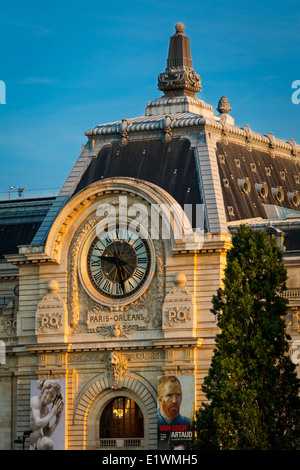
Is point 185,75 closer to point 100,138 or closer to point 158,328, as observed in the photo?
point 100,138

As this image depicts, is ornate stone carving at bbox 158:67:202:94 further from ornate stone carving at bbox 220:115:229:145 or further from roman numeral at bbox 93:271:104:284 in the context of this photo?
roman numeral at bbox 93:271:104:284

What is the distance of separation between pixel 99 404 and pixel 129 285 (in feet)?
25.4

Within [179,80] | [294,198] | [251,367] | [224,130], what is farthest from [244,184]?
[251,367]

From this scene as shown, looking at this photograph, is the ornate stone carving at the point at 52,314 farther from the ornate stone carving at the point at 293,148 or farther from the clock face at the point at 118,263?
the ornate stone carving at the point at 293,148

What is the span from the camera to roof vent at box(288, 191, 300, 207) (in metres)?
128

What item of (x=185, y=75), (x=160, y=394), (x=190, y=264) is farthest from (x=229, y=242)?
(x=185, y=75)

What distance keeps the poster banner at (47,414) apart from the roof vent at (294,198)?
21962mm

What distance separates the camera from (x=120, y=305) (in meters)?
117

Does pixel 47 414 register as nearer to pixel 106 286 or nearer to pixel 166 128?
pixel 106 286

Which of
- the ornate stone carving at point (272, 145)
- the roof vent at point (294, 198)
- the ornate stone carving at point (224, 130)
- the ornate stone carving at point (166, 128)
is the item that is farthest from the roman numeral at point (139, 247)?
the ornate stone carving at point (272, 145)

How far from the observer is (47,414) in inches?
4638

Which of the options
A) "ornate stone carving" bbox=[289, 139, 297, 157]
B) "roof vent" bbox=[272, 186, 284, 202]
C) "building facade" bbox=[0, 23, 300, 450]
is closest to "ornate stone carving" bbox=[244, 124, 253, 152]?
"building facade" bbox=[0, 23, 300, 450]

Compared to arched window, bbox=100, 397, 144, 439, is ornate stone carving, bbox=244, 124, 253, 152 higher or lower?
higher

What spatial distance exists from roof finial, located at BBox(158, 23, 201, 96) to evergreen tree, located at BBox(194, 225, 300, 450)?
27057 mm
